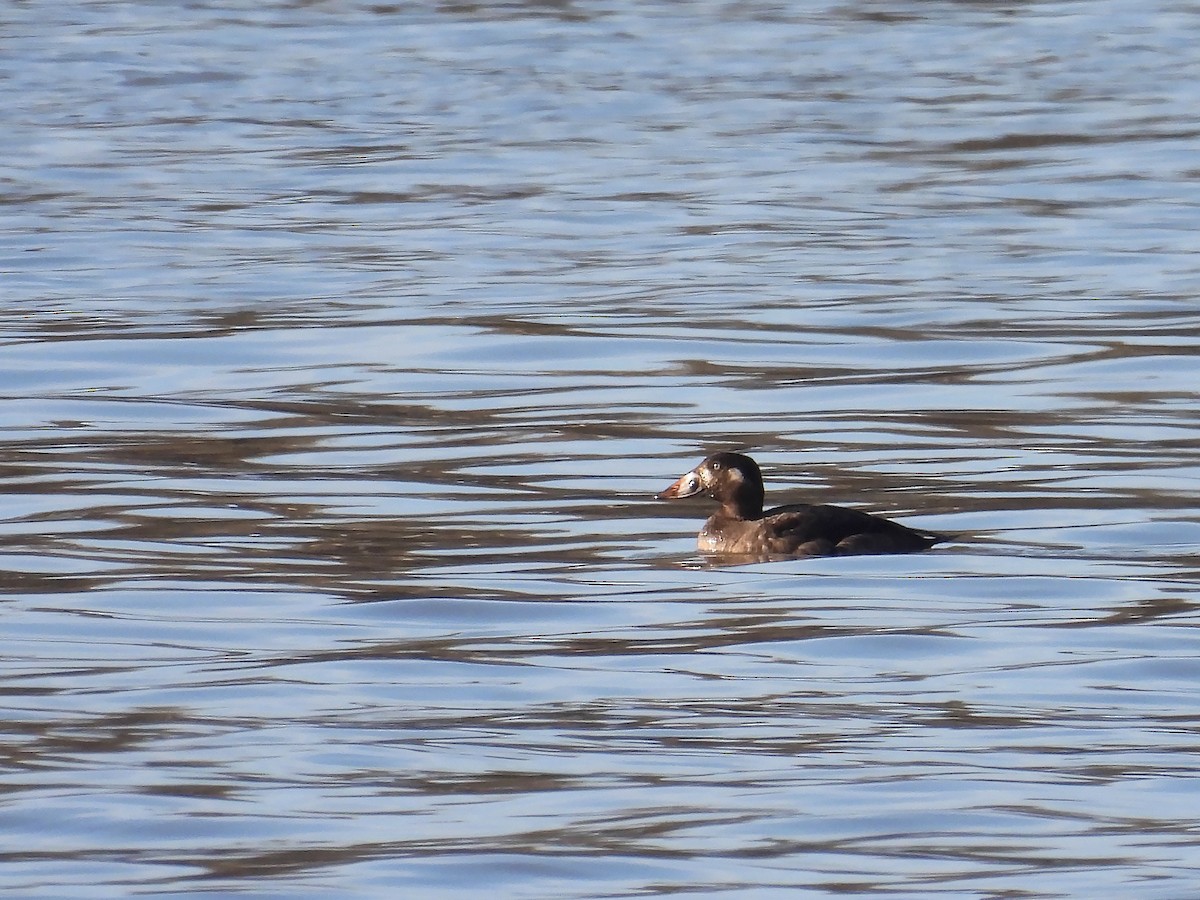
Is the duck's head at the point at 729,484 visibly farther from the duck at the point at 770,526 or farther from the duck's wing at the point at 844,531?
the duck's wing at the point at 844,531

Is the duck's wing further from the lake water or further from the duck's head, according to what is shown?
the duck's head

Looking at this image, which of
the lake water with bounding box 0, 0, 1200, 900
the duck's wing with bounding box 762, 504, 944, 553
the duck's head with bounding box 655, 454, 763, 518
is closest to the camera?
the lake water with bounding box 0, 0, 1200, 900

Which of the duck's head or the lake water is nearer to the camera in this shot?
the lake water

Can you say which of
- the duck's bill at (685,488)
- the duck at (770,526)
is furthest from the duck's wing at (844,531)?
the duck's bill at (685,488)

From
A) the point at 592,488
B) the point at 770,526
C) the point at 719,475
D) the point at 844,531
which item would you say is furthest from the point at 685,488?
the point at 844,531

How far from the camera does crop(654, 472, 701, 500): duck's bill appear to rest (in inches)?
410

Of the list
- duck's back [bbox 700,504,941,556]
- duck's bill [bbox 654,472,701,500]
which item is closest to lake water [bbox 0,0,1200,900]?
duck's back [bbox 700,504,941,556]

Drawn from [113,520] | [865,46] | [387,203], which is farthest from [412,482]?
[865,46]

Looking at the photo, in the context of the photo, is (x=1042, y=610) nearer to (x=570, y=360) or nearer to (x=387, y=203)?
(x=570, y=360)

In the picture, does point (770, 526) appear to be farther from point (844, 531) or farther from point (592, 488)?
point (592, 488)

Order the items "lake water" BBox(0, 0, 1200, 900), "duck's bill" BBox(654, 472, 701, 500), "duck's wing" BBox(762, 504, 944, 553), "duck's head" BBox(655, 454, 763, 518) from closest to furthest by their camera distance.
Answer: "lake water" BBox(0, 0, 1200, 900) < "duck's wing" BBox(762, 504, 944, 553) < "duck's head" BBox(655, 454, 763, 518) < "duck's bill" BBox(654, 472, 701, 500)

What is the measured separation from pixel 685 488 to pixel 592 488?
0.80 meters

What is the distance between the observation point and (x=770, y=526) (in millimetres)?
9922

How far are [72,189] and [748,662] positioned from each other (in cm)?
1349
